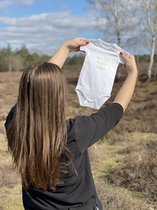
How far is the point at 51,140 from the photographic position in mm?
1961

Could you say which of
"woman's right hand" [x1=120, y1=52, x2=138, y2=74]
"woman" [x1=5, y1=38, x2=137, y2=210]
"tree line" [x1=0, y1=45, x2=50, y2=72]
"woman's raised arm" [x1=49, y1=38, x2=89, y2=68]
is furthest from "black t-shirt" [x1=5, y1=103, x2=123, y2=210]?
"tree line" [x1=0, y1=45, x2=50, y2=72]

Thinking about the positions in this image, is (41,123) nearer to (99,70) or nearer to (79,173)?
(79,173)

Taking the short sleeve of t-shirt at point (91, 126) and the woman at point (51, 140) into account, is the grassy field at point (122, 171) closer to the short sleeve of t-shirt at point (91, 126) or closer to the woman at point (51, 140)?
the woman at point (51, 140)

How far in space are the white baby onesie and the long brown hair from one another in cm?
79

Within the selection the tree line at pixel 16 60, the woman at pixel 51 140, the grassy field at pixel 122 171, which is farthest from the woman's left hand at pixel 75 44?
the tree line at pixel 16 60

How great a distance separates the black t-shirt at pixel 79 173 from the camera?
80.4 inches

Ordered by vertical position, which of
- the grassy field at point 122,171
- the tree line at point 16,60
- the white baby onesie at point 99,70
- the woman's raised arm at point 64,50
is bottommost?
the tree line at point 16,60

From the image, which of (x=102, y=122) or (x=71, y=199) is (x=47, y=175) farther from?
(x=102, y=122)

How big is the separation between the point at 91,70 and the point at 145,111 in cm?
1296

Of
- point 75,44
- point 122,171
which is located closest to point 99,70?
point 75,44

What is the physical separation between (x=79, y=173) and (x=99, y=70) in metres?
0.88

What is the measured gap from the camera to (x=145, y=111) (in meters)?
15.5

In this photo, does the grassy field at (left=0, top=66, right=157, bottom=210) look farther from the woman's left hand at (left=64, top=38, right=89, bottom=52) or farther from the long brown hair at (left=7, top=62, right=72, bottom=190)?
the long brown hair at (left=7, top=62, right=72, bottom=190)

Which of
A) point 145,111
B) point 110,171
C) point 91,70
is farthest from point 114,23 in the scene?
point 91,70
